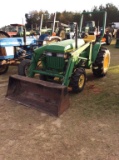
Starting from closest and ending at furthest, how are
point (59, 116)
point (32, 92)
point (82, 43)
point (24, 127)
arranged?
point (24, 127), point (59, 116), point (32, 92), point (82, 43)

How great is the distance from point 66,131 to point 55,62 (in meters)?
2.03

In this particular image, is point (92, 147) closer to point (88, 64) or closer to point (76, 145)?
point (76, 145)

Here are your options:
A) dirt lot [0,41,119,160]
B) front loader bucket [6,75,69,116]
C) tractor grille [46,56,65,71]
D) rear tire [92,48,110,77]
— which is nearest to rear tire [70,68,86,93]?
dirt lot [0,41,119,160]

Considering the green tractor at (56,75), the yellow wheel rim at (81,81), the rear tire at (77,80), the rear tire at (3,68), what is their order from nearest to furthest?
the green tractor at (56,75) < the rear tire at (77,80) < the yellow wheel rim at (81,81) < the rear tire at (3,68)

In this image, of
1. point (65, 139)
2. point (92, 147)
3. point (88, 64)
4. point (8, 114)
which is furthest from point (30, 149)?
point (88, 64)

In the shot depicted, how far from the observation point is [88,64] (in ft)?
17.8

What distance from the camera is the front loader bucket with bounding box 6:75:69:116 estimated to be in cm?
379

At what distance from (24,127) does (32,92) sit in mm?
1017

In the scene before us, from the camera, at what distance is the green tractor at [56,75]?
3.90 metres

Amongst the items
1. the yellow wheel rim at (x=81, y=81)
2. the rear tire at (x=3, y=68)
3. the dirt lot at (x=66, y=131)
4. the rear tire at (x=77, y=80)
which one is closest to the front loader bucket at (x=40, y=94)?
the dirt lot at (x=66, y=131)

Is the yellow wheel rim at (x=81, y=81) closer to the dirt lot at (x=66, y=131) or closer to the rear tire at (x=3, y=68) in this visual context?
the dirt lot at (x=66, y=131)

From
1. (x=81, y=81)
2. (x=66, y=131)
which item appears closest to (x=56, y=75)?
(x=81, y=81)

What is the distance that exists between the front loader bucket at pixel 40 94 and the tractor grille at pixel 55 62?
84 centimetres

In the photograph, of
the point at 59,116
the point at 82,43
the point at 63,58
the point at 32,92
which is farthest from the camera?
the point at 82,43
